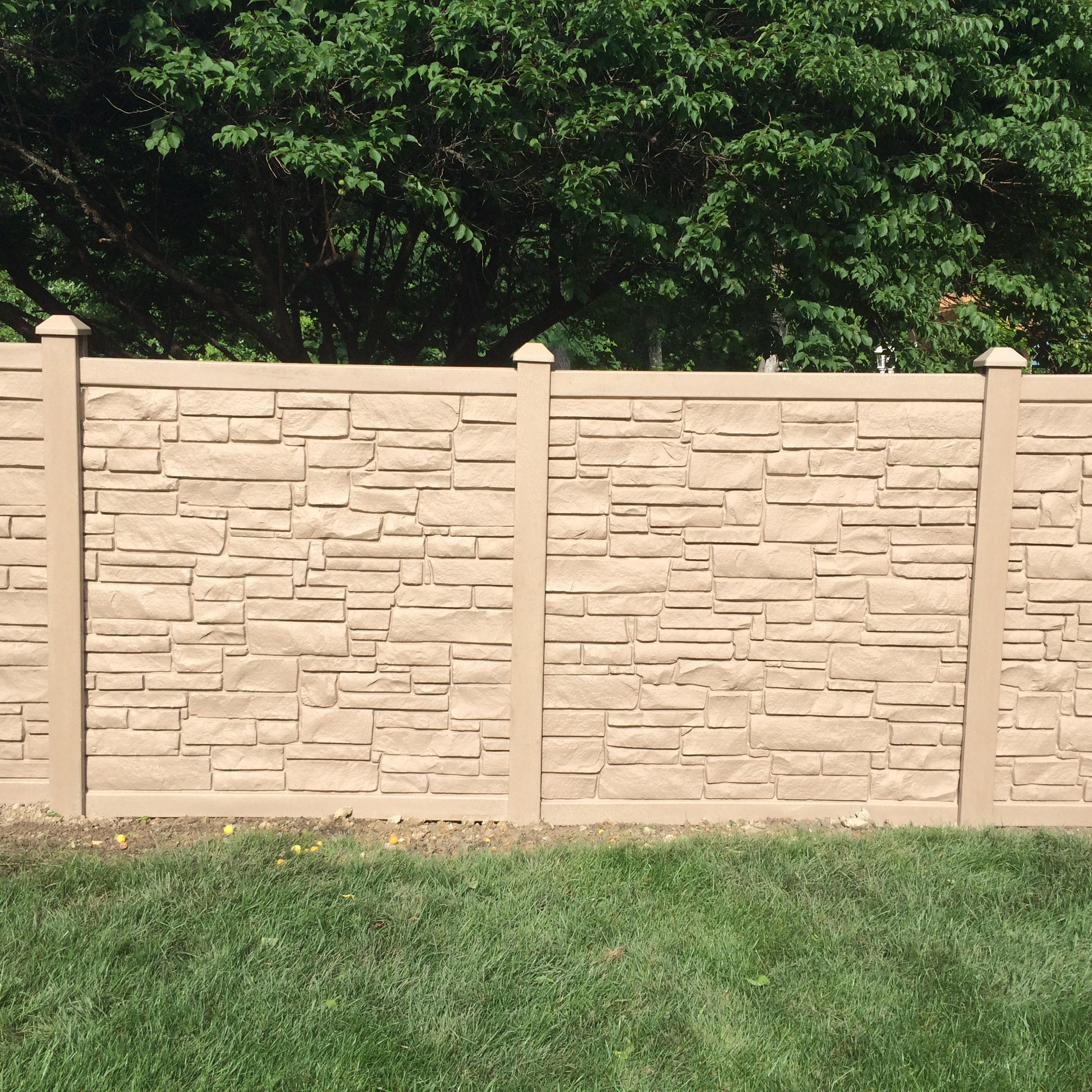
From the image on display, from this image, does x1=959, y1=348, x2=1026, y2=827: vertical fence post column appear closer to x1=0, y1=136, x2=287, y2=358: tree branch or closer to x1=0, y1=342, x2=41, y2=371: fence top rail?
x1=0, y1=342, x2=41, y2=371: fence top rail

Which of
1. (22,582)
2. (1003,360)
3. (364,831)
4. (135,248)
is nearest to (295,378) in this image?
(22,582)

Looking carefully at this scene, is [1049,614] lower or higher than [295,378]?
lower

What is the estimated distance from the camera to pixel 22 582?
4508 millimetres

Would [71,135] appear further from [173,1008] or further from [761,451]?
[173,1008]

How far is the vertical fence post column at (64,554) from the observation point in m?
4.41

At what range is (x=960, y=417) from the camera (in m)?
4.57

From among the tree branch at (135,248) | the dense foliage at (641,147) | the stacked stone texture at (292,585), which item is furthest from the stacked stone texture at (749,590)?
the tree branch at (135,248)

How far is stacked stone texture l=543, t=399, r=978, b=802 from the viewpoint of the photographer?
4574 millimetres

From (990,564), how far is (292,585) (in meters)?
2.92

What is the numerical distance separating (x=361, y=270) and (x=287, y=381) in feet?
23.4

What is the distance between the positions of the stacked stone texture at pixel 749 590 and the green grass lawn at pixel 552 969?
46 cm

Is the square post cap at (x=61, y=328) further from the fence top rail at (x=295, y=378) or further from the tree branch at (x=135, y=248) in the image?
the tree branch at (x=135, y=248)

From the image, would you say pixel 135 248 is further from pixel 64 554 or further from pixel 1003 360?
pixel 1003 360

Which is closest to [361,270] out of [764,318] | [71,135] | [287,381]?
[71,135]
